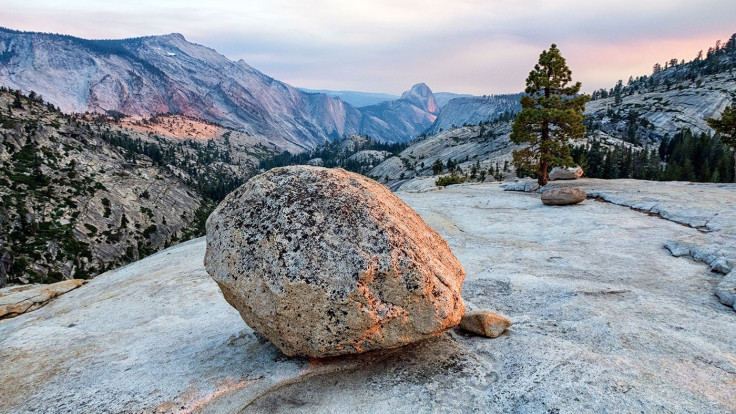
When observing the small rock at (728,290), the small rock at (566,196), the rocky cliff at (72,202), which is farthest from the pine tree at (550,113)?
the rocky cliff at (72,202)

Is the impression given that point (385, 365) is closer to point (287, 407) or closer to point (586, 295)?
point (287, 407)

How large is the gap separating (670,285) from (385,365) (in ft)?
37.8

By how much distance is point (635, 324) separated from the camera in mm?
10195

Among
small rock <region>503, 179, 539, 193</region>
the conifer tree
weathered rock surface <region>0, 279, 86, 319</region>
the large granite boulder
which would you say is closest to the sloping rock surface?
the large granite boulder

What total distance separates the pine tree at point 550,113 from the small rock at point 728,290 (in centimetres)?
2842

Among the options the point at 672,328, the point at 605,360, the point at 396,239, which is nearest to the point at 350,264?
the point at 396,239

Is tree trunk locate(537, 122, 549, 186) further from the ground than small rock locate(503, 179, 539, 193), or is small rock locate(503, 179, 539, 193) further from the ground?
tree trunk locate(537, 122, 549, 186)

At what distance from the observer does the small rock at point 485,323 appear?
10.0m

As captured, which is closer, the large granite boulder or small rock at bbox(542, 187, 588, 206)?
the large granite boulder

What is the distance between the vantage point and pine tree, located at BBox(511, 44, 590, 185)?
38438 millimetres

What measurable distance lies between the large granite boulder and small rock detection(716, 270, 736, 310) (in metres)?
8.94

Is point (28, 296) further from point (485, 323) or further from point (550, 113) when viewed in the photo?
point (550, 113)

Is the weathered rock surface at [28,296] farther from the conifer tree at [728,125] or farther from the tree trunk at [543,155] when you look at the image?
the conifer tree at [728,125]

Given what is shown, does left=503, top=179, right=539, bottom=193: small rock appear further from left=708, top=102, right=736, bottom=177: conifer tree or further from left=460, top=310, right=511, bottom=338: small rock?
left=460, top=310, right=511, bottom=338: small rock
